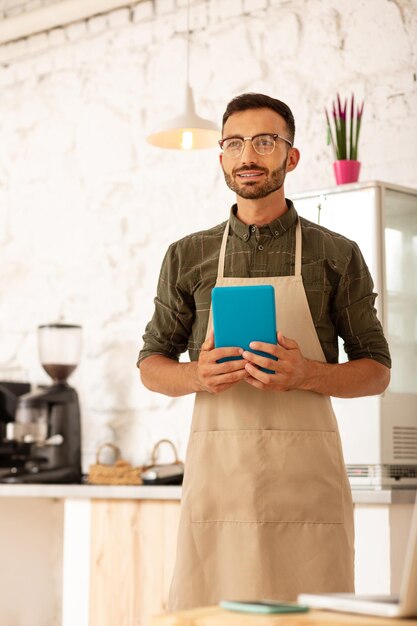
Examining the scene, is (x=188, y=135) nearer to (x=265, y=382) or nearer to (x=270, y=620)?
(x=265, y=382)

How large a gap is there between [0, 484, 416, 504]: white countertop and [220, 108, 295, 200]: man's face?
108cm

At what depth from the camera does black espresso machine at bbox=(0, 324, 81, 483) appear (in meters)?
4.15

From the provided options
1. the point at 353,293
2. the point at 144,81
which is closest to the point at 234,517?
the point at 353,293

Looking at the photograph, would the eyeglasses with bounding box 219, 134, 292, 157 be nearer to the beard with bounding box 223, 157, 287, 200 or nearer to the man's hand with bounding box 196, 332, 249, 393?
the beard with bounding box 223, 157, 287, 200

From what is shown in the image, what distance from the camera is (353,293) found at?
2.21 m

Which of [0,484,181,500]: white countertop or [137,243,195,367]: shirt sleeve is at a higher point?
[137,243,195,367]: shirt sleeve

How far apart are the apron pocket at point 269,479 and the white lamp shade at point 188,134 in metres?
1.84

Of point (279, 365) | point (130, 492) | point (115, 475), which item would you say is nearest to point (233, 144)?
point (279, 365)

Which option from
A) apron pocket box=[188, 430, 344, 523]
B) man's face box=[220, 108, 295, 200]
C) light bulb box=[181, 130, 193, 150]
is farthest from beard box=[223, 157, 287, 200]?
light bulb box=[181, 130, 193, 150]

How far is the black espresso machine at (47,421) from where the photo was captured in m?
4.15

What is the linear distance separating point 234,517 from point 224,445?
148mm

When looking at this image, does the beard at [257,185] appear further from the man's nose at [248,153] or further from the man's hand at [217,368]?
the man's hand at [217,368]

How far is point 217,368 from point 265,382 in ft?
0.32

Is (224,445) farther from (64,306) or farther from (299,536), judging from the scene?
(64,306)
